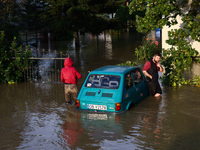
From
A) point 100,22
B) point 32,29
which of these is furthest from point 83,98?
point 32,29

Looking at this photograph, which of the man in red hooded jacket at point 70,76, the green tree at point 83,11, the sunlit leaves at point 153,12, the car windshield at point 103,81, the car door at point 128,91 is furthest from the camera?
the green tree at point 83,11

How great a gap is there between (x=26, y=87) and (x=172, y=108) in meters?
6.51

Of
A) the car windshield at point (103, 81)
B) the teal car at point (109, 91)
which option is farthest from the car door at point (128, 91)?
the car windshield at point (103, 81)

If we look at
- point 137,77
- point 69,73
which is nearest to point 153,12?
point 137,77

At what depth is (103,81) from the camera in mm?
9727

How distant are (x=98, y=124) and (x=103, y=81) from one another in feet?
5.10

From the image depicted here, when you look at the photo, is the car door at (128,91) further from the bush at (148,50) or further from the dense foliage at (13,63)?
the bush at (148,50)

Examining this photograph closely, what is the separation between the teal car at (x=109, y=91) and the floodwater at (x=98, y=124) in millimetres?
319

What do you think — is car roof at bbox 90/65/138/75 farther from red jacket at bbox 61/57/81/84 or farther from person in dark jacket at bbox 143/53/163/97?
person in dark jacket at bbox 143/53/163/97

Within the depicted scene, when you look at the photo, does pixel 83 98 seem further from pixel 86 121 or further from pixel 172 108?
pixel 172 108

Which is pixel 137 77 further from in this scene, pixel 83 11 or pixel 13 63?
pixel 83 11

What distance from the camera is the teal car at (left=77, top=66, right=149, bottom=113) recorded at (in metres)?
9.16

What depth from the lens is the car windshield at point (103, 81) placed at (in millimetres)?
9531

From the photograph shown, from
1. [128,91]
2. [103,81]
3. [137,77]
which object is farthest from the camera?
[137,77]
